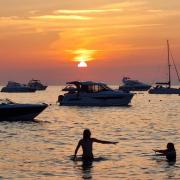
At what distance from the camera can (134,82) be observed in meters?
187

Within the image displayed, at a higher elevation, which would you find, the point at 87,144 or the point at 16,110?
the point at 16,110

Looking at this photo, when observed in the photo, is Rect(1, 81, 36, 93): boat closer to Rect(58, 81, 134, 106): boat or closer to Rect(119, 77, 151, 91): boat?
Rect(119, 77, 151, 91): boat

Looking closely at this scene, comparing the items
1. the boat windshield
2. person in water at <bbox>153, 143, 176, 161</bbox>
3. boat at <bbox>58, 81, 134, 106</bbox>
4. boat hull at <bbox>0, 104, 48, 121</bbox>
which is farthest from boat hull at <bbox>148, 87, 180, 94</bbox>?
person in water at <bbox>153, 143, 176, 161</bbox>

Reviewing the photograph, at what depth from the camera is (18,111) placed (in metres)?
46.2

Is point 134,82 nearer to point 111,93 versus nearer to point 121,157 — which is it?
point 111,93

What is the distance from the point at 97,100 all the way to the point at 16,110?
3034 centimetres

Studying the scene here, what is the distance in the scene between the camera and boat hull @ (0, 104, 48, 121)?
149 feet

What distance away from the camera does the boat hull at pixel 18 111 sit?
45562 mm

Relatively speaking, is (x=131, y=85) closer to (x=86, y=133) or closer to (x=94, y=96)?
(x=94, y=96)

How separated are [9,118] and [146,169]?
23842mm

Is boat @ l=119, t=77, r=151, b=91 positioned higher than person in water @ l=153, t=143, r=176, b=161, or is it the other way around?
boat @ l=119, t=77, r=151, b=91

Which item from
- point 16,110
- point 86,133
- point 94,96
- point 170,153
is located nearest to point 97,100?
point 94,96

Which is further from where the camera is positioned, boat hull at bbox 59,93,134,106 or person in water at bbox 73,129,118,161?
boat hull at bbox 59,93,134,106

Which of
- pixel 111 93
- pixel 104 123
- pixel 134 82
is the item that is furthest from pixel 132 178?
pixel 134 82
